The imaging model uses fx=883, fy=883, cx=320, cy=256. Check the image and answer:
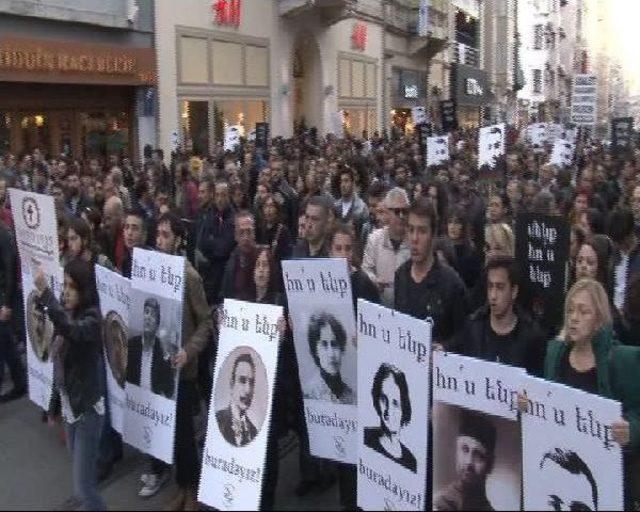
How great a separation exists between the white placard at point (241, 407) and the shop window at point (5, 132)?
14.3 m

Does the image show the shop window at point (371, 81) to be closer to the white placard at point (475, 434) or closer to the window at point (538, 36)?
the white placard at point (475, 434)

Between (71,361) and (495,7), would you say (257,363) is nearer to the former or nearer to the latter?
(71,361)

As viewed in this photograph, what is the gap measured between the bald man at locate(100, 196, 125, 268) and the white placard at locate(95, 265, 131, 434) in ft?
5.44

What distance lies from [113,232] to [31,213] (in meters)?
1.47

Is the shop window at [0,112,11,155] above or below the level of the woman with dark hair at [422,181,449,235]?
above

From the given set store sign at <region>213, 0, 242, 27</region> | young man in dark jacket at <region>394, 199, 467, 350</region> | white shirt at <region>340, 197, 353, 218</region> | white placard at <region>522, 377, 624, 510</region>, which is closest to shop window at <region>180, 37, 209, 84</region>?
store sign at <region>213, 0, 242, 27</region>

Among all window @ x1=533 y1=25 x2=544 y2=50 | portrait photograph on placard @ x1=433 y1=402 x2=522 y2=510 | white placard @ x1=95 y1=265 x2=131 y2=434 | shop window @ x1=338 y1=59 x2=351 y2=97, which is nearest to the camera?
portrait photograph on placard @ x1=433 y1=402 x2=522 y2=510

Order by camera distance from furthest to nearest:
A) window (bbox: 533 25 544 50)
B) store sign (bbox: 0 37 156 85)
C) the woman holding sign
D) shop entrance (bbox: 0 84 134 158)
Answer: window (bbox: 533 25 544 50), shop entrance (bbox: 0 84 134 158), store sign (bbox: 0 37 156 85), the woman holding sign

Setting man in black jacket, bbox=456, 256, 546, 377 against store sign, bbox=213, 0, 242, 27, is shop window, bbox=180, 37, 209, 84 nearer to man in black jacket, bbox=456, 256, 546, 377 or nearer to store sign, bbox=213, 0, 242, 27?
store sign, bbox=213, 0, 242, 27

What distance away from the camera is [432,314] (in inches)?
197

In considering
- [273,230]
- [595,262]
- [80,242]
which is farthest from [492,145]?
[80,242]

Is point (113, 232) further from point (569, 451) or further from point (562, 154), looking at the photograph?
point (562, 154)

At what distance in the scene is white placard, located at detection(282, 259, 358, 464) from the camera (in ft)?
16.7

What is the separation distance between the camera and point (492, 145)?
14.0m
